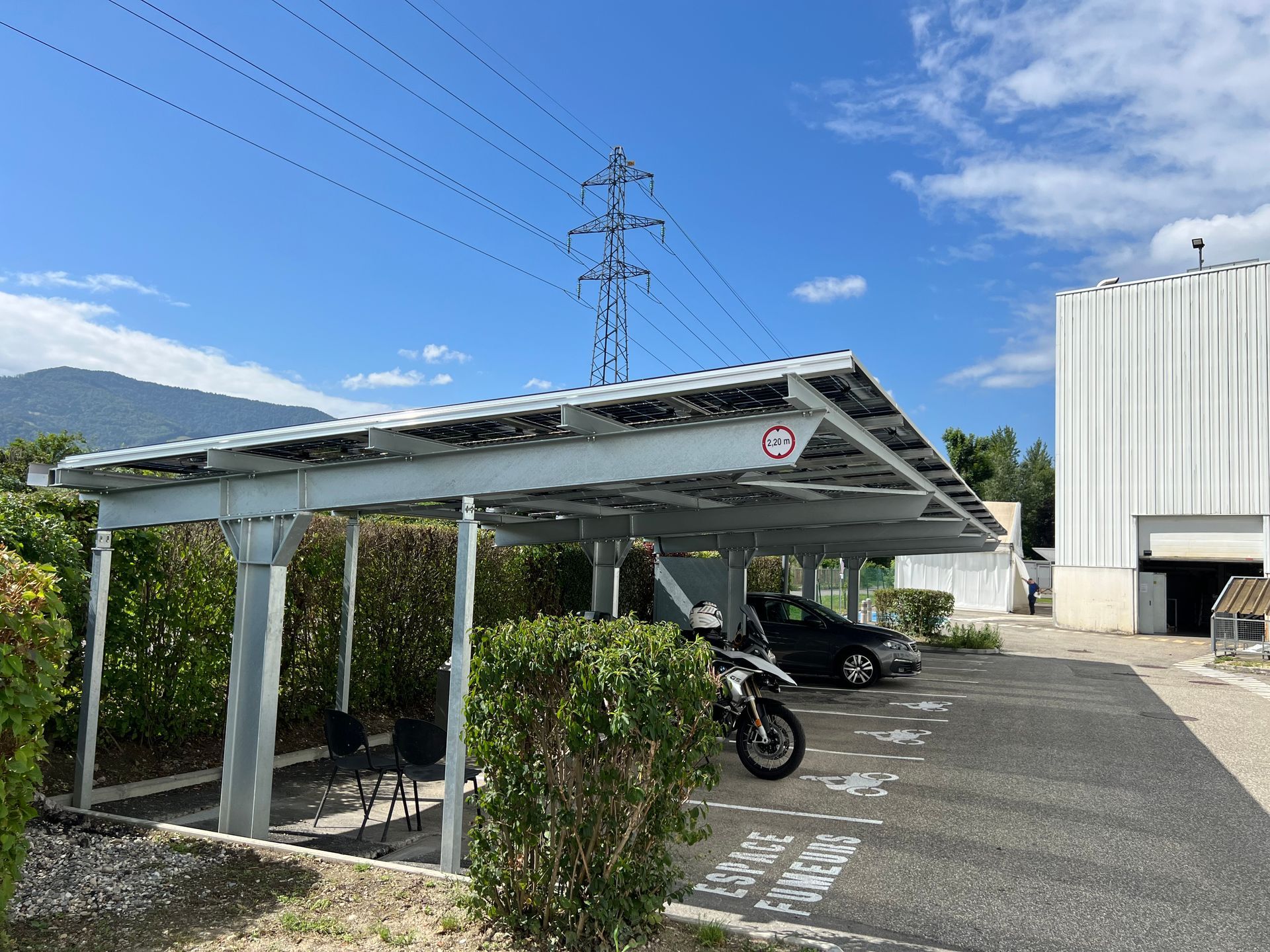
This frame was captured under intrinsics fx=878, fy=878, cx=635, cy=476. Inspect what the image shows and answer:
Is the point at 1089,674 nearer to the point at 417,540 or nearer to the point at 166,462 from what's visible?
the point at 417,540

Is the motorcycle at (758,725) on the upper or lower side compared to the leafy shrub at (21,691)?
lower

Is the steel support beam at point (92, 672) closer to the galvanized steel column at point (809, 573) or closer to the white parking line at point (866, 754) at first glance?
the white parking line at point (866, 754)

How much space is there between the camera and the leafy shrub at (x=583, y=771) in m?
3.77

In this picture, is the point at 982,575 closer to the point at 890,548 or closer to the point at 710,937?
the point at 890,548

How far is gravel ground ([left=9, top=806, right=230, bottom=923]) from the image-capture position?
4383mm

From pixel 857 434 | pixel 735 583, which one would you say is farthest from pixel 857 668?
pixel 857 434

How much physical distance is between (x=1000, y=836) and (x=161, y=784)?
657cm

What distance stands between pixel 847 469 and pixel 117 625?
6595mm

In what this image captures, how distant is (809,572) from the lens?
62.2 feet

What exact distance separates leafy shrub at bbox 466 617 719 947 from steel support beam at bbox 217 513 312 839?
2.72 m

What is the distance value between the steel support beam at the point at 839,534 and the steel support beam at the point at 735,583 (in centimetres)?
12

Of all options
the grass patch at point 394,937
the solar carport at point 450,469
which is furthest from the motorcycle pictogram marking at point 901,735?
the grass patch at point 394,937

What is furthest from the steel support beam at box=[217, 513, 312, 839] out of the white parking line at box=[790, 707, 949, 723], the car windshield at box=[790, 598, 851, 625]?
the car windshield at box=[790, 598, 851, 625]

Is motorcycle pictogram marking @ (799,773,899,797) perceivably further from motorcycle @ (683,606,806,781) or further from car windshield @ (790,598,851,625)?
car windshield @ (790,598,851,625)
